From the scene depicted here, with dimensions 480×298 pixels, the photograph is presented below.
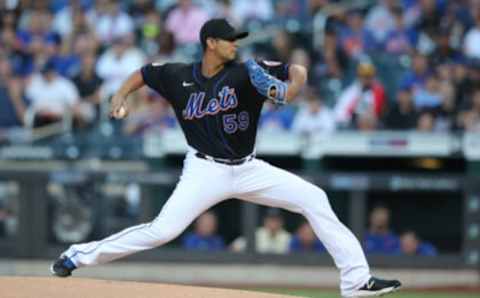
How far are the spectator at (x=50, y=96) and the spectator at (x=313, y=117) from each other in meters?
2.46

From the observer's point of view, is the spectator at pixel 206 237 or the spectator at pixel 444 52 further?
the spectator at pixel 444 52

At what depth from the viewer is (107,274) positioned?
12109 millimetres

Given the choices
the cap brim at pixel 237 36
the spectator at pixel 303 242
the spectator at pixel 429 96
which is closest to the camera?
the cap brim at pixel 237 36

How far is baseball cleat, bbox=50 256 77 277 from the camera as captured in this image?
24.7ft

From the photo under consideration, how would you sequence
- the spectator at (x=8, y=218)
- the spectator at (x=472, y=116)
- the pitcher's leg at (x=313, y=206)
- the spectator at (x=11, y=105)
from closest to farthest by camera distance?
1. the pitcher's leg at (x=313, y=206)
2. the spectator at (x=472, y=116)
3. the spectator at (x=8, y=218)
4. the spectator at (x=11, y=105)

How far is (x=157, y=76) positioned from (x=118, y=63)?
5.65 meters

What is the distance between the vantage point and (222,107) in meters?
7.41

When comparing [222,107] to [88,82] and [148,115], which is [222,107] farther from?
[88,82]

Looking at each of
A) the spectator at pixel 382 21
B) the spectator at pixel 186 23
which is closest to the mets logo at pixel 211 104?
the spectator at pixel 382 21

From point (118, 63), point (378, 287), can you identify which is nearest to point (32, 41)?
point (118, 63)

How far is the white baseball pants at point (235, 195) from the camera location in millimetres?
7324

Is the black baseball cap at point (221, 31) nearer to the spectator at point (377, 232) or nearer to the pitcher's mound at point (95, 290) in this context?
the pitcher's mound at point (95, 290)

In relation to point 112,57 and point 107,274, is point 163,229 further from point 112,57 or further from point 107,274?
point 112,57

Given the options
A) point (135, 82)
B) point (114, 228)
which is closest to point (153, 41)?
point (114, 228)
